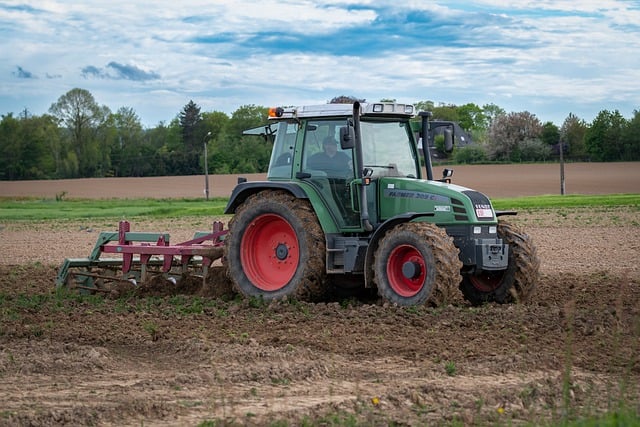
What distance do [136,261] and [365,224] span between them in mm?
3722

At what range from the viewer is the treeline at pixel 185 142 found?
224 ft

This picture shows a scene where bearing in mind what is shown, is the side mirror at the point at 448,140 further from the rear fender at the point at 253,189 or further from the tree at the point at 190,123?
the tree at the point at 190,123

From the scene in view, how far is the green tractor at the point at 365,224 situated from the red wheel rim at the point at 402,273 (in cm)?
1

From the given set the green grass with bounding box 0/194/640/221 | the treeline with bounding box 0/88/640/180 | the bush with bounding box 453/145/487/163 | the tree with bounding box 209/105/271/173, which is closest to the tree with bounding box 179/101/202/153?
the treeline with bounding box 0/88/640/180

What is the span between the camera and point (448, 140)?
11742 mm

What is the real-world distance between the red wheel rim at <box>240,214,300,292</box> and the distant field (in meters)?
41.2

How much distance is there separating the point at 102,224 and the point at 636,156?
155ft

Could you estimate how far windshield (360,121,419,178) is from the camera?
1151 cm

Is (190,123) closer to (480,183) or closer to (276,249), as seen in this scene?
(480,183)

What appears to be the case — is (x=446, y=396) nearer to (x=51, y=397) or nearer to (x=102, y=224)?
(x=51, y=397)

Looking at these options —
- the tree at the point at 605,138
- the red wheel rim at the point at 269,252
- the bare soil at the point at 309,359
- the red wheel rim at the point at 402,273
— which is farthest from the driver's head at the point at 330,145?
the tree at the point at 605,138

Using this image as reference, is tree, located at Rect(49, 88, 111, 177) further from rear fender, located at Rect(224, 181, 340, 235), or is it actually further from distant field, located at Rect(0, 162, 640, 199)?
rear fender, located at Rect(224, 181, 340, 235)

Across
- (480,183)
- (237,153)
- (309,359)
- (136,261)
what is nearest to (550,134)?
(480,183)

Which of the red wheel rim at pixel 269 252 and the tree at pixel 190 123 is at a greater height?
the tree at pixel 190 123
